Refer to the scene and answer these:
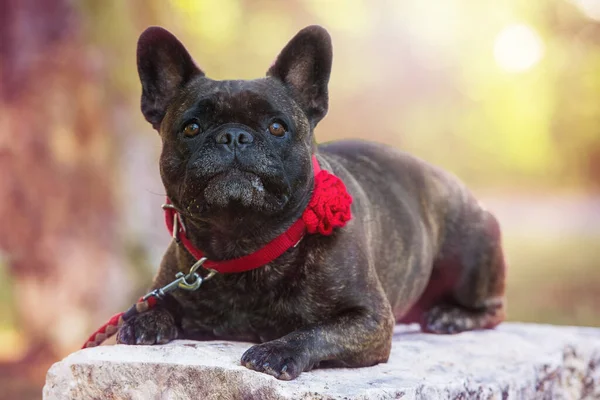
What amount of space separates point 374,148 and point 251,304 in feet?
4.81

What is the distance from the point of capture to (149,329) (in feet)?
11.0

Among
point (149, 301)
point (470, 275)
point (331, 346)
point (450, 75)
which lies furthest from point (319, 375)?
point (450, 75)

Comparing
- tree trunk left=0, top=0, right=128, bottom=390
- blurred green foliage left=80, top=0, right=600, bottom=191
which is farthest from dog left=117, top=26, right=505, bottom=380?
blurred green foliage left=80, top=0, right=600, bottom=191

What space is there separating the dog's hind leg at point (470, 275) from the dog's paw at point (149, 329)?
1568 millimetres

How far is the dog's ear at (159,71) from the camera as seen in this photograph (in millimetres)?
3510

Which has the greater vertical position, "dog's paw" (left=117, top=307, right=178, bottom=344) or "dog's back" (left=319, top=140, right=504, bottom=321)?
"dog's back" (left=319, top=140, right=504, bottom=321)

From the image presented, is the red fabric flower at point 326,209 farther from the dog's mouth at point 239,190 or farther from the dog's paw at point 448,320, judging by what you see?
the dog's paw at point 448,320

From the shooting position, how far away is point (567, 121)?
9719mm

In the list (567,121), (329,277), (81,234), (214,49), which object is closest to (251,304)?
(329,277)

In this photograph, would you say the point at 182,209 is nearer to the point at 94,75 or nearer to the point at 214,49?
the point at 94,75

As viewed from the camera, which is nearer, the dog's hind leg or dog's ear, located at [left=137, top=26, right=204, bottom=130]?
dog's ear, located at [left=137, top=26, right=204, bottom=130]

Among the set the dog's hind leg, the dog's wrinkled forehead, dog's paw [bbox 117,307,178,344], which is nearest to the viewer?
the dog's wrinkled forehead

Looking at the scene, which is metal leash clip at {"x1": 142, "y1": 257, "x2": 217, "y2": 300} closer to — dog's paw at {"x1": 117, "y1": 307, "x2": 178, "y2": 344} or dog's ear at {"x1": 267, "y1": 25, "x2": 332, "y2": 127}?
dog's paw at {"x1": 117, "y1": 307, "x2": 178, "y2": 344}

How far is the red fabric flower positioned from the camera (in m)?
3.28
